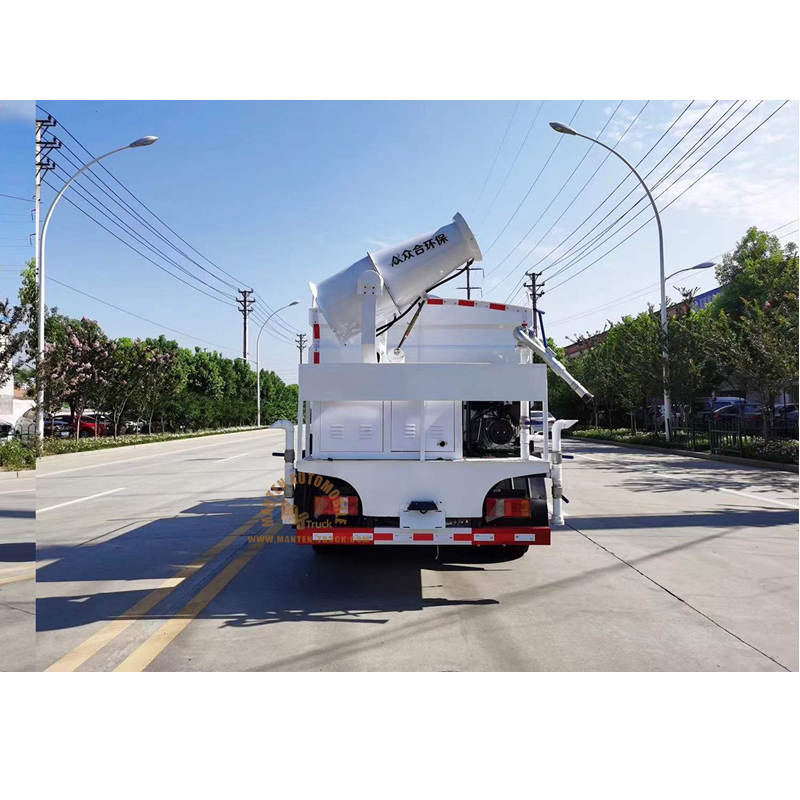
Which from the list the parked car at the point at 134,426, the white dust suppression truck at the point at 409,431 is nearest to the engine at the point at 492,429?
the white dust suppression truck at the point at 409,431

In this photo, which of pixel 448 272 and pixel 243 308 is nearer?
pixel 448 272

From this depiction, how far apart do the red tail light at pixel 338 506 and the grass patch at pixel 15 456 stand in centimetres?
222

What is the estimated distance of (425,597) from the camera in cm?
546

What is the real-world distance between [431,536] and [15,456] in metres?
3.65

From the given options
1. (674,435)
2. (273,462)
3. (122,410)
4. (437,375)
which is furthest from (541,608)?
(122,410)

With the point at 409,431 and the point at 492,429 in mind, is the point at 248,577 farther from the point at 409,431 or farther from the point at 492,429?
the point at 492,429

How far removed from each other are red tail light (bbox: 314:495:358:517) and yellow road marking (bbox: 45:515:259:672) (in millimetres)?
1524

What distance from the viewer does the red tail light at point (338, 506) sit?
5.31m

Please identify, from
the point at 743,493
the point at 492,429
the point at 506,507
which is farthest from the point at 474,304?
the point at 743,493

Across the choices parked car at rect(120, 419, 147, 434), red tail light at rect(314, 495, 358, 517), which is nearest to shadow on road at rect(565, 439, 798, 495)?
red tail light at rect(314, 495, 358, 517)

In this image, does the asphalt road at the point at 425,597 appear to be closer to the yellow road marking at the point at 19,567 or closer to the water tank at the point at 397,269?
the yellow road marking at the point at 19,567
